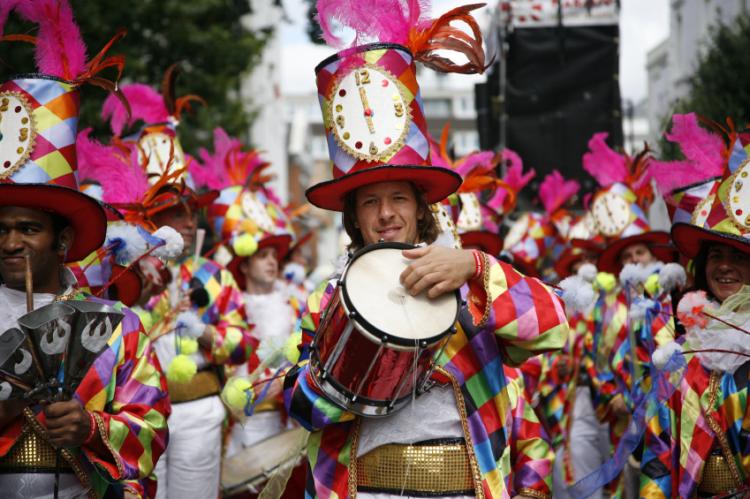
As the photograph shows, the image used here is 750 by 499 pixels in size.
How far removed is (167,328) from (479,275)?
3607 mm

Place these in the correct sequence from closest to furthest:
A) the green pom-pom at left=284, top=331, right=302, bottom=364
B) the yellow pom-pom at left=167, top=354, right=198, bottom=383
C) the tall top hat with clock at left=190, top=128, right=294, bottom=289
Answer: the green pom-pom at left=284, top=331, right=302, bottom=364 → the yellow pom-pom at left=167, top=354, right=198, bottom=383 → the tall top hat with clock at left=190, top=128, right=294, bottom=289

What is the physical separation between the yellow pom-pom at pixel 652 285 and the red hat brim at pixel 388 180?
9.94ft

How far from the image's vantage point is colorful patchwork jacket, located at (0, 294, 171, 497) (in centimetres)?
362

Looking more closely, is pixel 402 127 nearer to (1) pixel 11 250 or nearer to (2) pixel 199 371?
(1) pixel 11 250

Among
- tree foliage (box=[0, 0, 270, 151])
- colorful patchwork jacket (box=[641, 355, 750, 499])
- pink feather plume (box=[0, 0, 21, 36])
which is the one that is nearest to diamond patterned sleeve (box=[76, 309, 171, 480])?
pink feather plume (box=[0, 0, 21, 36])

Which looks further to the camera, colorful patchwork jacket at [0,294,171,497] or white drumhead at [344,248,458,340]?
colorful patchwork jacket at [0,294,171,497]

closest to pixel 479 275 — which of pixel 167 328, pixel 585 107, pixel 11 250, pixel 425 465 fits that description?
pixel 425 465

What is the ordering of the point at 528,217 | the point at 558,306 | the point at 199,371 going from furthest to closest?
the point at 528,217 < the point at 199,371 < the point at 558,306

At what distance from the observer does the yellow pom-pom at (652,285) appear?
20.9 ft

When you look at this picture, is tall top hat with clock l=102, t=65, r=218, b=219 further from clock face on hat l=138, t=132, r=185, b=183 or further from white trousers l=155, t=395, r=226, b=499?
white trousers l=155, t=395, r=226, b=499

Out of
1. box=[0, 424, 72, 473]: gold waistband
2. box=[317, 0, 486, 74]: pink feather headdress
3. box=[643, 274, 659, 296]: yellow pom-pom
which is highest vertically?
box=[317, 0, 486, 74]: pink feather headdress

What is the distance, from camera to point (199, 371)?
6707 mm

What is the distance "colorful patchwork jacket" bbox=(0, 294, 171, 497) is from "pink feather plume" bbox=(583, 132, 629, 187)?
20.4 feet

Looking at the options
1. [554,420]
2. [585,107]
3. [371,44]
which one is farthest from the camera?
[585,107]
